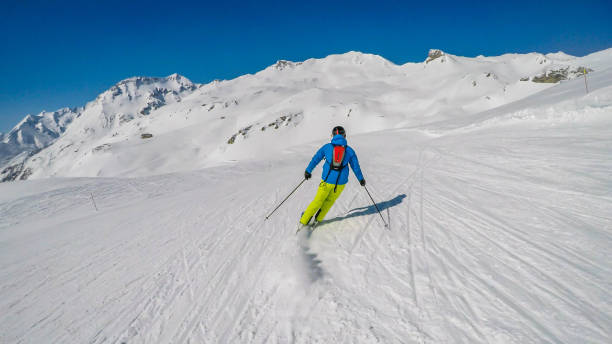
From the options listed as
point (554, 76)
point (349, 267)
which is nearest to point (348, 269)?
point (349, 267)

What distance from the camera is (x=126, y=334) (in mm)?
3279

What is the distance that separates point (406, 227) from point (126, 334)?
15.8 feet

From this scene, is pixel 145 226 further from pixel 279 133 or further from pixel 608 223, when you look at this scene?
pixel 279 133

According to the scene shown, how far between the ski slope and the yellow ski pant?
407mm

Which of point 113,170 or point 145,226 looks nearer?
point 145,226

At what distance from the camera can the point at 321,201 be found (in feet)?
18.6

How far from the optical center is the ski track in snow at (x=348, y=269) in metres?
3.00

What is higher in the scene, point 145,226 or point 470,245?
point 145,226

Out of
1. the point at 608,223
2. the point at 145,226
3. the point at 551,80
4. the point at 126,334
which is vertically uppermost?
the point at 551,80

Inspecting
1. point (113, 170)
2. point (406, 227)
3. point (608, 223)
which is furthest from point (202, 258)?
→ point (113, 170)

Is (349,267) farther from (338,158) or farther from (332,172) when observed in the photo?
(338,158)

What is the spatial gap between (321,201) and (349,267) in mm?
1810

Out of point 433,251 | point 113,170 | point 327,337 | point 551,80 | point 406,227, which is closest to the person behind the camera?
point 327,337

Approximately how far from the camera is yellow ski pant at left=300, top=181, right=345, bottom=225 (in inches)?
222
